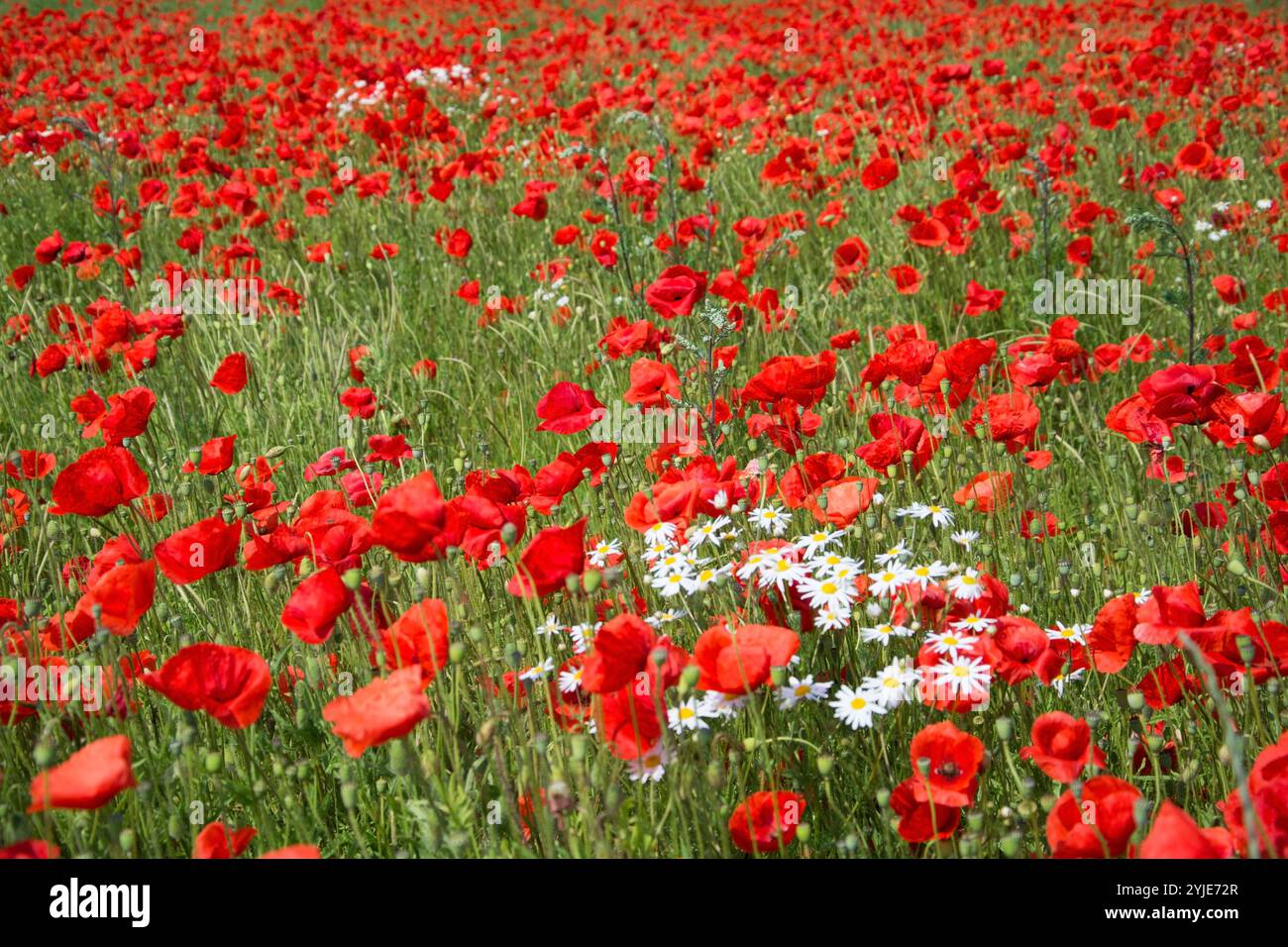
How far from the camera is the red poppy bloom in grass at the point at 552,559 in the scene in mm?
1779

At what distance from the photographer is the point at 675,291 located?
313 centimetres

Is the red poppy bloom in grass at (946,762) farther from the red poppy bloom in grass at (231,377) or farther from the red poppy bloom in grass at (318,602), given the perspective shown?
the red poppy bloom in grass at (231,377)

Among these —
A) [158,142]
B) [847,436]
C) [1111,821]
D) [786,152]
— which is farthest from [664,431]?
[158,142]

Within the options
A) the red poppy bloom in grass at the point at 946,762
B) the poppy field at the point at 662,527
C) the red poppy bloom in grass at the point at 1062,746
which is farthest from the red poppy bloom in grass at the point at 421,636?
the red poppy bloom in grass at the point at 1062,746

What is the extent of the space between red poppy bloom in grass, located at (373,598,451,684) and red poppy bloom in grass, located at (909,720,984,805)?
0.73 m

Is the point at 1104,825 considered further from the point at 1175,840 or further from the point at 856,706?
the point at 856,706

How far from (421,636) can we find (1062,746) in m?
1.00

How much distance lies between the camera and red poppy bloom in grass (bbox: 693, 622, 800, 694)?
1524 mm

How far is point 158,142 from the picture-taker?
6352mm

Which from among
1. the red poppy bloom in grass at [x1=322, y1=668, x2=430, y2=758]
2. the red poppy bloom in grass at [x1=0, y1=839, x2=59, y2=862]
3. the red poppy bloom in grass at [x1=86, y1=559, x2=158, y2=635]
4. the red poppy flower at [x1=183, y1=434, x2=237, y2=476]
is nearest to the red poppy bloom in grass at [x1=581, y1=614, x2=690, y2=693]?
the red poppy bloom in grass at [x1=322, y1=668, x2=430, y2=758]

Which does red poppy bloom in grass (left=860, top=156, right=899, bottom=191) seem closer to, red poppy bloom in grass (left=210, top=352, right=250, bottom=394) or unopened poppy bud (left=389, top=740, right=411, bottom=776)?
red poppy bloom in grass (left=210, top=352, right=250, bottom=394)

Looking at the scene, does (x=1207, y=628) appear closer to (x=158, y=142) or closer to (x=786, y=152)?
(x=786, y=152)

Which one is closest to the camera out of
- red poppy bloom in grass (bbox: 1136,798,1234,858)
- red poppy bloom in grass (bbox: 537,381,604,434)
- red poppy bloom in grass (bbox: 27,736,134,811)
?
red poppy bloom in grass (bbox: 1136,798,1234,858)

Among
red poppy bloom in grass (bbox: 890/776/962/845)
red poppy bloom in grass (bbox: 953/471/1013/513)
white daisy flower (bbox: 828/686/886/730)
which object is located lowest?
red poppy bloom in grass (bbox: 890/776/962/845)
